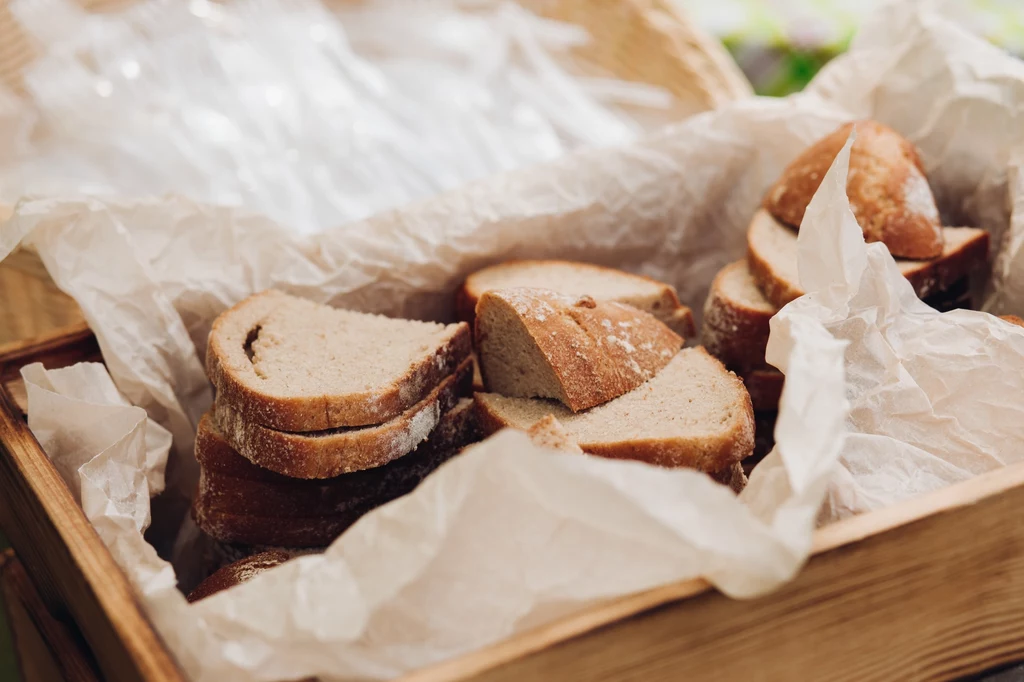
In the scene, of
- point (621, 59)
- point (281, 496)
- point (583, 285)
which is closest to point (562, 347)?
point (583, 285)

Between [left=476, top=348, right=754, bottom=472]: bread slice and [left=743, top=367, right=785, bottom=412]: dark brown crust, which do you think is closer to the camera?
[left=476, top=348, right=754, bottom=472]: bread slice

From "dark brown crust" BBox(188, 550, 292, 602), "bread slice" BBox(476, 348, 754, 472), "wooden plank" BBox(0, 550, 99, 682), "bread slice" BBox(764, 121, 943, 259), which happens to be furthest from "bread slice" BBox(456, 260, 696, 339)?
"wooden plank" BBox(0, 550, 99, 682)

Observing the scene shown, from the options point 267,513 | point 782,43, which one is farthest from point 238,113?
point 782,43

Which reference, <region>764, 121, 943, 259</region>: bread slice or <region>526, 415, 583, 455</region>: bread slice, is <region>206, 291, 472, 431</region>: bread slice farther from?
<region>764, 121, 943, 259</region>: bread slice

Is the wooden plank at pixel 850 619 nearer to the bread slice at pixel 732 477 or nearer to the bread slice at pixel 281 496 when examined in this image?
the bread slice at pixel 732 477

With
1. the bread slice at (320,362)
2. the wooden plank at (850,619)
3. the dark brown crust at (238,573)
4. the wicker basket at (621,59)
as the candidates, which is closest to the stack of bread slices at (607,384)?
the bread slice at (320,362)

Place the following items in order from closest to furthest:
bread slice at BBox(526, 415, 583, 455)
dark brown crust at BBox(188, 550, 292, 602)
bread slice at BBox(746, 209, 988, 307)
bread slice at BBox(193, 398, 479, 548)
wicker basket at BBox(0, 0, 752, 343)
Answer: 1. bread slice at BBox(526, 415, 583, 455)
2. dark brown crust at BBox(188, 550, 292, 602)
3. bread slice at BBox(193, 398, 479, 548)
4. bread slice at BBox(746, 209, 988, 307)
5. wicker basket at BBox(0, 0, 752, 343)

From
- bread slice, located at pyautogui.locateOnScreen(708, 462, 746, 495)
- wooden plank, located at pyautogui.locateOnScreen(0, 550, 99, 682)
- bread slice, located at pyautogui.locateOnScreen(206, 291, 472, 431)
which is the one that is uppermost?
bread slice, located at pyautogui.locateOnScreen(206, 291, 472, 431)

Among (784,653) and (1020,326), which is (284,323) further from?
(1020,326)
